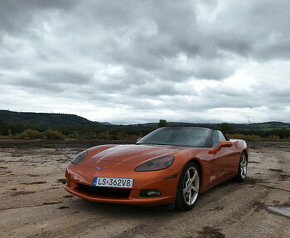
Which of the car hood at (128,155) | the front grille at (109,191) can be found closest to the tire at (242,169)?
the car hood at (128,155)

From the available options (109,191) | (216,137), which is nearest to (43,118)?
(216,137)

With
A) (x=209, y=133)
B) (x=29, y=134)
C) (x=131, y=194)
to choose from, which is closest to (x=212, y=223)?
(x=131, y=194)

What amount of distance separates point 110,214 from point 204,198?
1.59 m

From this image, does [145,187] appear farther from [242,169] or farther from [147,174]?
[242,169]

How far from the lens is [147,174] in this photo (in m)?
2.91

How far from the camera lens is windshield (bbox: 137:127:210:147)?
4.10 meters

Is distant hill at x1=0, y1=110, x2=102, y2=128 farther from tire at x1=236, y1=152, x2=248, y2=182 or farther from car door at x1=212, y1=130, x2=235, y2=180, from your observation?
car door at x1=212, y1=130, x2=235, y2=180

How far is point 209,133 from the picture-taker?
4.41 metres

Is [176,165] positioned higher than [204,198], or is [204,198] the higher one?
[176,165]

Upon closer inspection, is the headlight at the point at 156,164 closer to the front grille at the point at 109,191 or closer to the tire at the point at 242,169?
the front grille at the point at 109,191

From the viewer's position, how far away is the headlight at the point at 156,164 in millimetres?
2981

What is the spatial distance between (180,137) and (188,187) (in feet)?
3.77

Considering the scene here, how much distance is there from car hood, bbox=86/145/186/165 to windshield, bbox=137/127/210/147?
0.67 meters

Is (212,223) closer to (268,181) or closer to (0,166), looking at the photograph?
(268,181)
